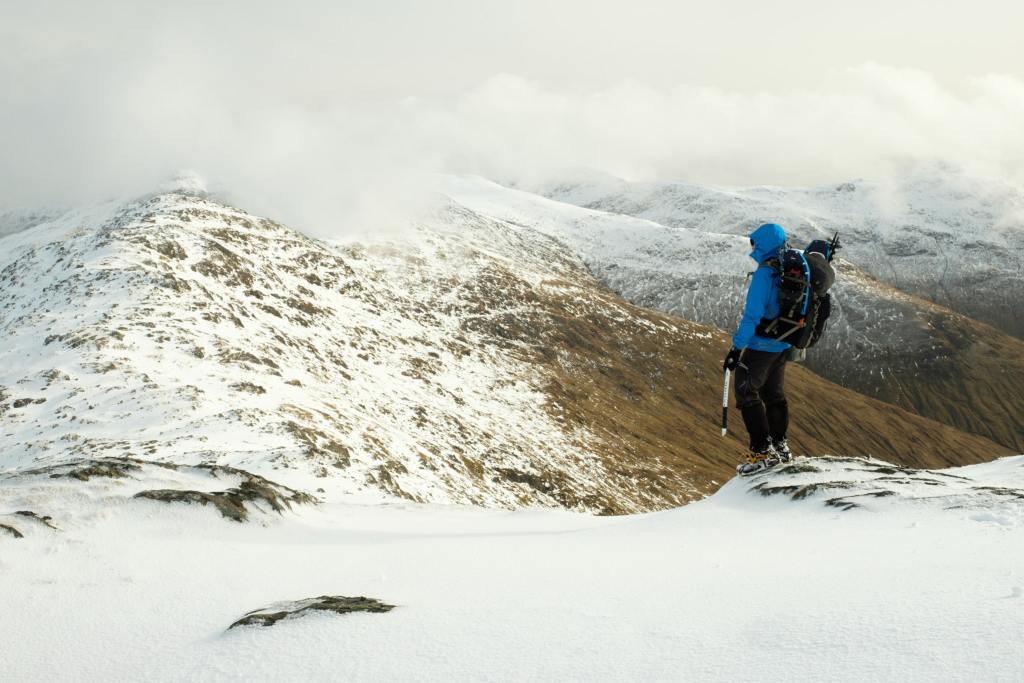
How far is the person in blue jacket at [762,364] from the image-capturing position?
9.66 metres

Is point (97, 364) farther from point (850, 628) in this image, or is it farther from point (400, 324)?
point (400, 324)

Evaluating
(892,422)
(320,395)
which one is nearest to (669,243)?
(892,422)

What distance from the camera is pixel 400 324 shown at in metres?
76.8

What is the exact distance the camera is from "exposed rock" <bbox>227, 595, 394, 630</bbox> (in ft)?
13.5

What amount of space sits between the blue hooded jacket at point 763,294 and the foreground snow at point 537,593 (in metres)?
2.57

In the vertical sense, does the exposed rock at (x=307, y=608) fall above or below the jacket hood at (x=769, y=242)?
below

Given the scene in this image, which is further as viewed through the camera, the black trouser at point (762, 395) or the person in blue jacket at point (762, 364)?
the black trouser at point (762, 395)

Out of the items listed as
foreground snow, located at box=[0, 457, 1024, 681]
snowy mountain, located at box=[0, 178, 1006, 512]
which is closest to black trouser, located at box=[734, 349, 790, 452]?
foreground snow, located at box=[0, 457, 1024, 681]

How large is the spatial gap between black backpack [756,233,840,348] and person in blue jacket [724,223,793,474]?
0.33 feet

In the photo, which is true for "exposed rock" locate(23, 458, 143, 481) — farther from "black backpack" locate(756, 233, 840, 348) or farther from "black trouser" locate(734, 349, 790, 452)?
"black backpack" locate(756, 233, 840, 348)

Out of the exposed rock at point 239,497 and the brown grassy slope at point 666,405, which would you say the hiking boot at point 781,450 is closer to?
the exposed rock at point 239,497

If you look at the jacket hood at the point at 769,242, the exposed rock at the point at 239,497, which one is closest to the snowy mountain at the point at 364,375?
the exposed rock at the point at 239,497

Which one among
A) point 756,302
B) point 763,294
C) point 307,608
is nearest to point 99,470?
point 307,608

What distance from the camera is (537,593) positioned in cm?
466
